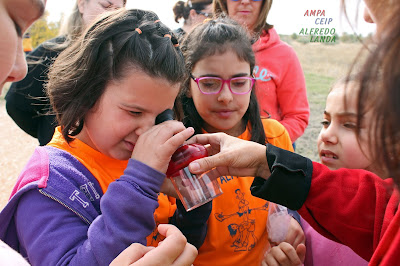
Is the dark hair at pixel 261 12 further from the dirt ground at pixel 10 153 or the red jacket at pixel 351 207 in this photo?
the dirt ground at pixel 10 153

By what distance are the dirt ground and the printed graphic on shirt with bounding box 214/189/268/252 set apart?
388cm

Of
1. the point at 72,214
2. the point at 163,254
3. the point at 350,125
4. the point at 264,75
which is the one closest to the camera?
the point at 163,254

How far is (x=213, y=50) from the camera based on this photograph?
93.0 inches

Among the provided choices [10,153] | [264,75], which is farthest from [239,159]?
[10,153]

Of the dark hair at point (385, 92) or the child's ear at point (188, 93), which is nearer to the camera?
the dark hair at point (385, 92)

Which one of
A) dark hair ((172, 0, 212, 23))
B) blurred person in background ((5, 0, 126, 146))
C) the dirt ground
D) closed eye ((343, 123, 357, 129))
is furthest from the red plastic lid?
the dirt ground

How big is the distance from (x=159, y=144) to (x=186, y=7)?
128 inches

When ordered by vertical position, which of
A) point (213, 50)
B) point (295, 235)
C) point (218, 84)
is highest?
point (213, 50)

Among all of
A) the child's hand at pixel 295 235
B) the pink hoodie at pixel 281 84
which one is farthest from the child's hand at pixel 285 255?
the pink hoodie at pixel 281 84

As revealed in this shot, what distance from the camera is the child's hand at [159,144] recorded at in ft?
5.26

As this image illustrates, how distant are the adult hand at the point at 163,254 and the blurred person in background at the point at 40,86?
1.84 m

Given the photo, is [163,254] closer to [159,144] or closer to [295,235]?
[159,144]

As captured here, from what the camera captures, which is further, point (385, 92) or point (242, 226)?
point (242, 226)

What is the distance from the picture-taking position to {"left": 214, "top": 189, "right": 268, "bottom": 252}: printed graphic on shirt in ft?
6.95
